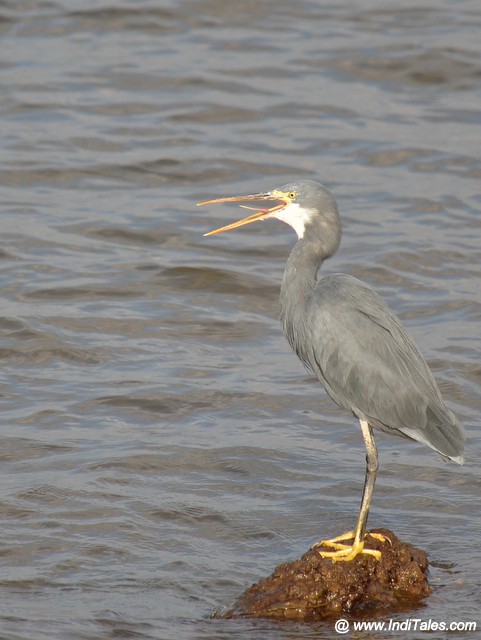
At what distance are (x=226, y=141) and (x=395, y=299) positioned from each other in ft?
12.4

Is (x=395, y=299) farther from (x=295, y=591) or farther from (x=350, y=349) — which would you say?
(x=295, y=591)

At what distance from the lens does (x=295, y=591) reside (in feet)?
18.2

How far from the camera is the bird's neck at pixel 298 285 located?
21.5 feet

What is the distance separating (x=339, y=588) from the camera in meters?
5.59

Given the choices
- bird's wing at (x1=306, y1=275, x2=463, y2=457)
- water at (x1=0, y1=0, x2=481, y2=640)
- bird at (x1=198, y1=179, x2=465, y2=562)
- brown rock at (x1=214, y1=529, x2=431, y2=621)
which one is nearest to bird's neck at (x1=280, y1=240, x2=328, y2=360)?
bird at (x1=198, y1=179, x2=465, y2=562)

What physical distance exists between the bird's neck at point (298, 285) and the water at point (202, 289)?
1.10 m

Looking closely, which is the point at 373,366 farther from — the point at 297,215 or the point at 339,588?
the point at 339,588

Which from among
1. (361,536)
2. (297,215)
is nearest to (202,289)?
(297,215)

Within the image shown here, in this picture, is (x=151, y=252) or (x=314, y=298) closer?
(x=314, y=298)

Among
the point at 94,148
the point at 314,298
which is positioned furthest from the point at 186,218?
the point at 314,298

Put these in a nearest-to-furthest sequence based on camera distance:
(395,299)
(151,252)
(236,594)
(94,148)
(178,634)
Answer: (178,634) → (236,594) → (395,299) → (151,252) → (94,148)

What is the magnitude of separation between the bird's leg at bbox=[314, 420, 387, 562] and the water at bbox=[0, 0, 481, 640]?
350 millimetres

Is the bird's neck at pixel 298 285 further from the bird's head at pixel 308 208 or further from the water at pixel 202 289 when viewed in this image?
the water at pixel 202 289

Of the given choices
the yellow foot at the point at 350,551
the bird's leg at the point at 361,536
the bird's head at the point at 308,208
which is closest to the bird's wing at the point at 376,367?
the bird's leg at the point at 361,536
